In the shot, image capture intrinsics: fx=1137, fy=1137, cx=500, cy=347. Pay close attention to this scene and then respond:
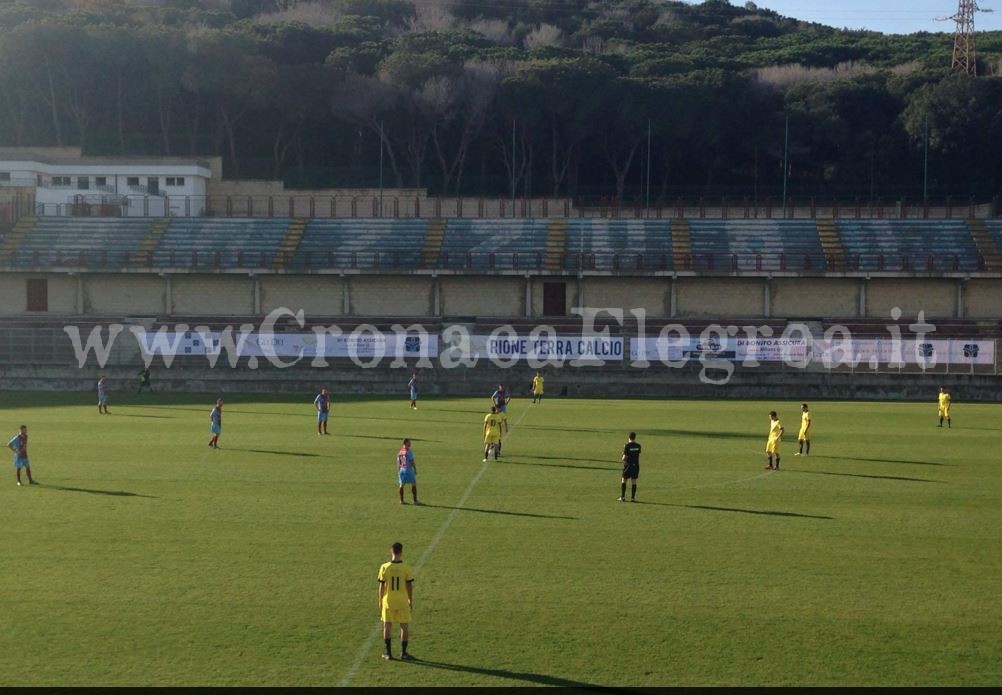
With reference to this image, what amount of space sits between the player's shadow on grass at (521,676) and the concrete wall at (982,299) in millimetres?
49409

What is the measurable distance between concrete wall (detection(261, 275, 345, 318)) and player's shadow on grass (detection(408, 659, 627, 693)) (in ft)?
150

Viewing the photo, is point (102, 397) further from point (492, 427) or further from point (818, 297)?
point (818, 297)

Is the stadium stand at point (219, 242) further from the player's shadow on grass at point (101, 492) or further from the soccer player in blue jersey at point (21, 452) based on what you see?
the player's shadow on grass at point (101, 492)

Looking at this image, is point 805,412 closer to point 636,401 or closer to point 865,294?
point 636,401

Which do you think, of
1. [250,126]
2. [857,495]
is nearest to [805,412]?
[857,495]

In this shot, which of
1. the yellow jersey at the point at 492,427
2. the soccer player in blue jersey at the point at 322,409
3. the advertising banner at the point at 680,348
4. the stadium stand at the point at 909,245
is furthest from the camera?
the stadium stand at the point at 909,245

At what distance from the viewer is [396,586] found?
12.4 m

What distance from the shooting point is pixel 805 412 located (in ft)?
90.7

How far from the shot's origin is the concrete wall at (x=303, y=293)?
5712 centimetres

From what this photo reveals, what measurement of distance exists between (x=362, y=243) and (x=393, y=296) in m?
4.55

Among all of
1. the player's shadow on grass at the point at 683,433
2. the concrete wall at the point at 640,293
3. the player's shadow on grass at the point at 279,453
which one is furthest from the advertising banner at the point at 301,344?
the player's shadow on grass at the point at 279,453

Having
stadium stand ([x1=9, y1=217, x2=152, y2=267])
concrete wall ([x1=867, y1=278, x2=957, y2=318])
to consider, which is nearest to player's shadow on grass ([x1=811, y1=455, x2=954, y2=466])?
concrete wall ([x1=867, y1=278, x2=957, y2=318])

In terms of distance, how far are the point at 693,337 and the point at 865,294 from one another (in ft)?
44.0

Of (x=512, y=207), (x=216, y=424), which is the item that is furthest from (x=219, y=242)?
(x=216, y=424)
